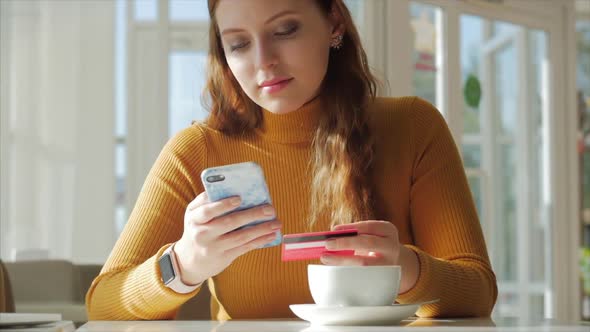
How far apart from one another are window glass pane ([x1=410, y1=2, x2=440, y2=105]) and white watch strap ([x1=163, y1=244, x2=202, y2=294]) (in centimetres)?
297

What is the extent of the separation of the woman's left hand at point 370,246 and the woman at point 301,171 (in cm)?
9

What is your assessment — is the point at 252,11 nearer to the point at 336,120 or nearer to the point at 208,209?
the point at 336,120

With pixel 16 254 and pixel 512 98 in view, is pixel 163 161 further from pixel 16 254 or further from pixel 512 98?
pixel 512 98

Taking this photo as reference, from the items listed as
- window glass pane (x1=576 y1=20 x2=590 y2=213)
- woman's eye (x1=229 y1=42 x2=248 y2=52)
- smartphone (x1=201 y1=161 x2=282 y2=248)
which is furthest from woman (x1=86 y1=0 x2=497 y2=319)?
window glass pane (x1=576 y1=20 x2=590 y2=213)

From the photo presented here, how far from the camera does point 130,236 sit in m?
1.50

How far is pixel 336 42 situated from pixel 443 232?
540 millimetres

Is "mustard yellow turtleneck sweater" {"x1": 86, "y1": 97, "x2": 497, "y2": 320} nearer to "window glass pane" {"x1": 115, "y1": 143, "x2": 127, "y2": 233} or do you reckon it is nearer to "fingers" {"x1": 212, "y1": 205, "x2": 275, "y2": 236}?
"fingers" {"x1": 212, "y1": 205, "x2": 275, "y2": 236}

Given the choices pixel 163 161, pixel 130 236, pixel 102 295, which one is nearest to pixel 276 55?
pixel 163 161

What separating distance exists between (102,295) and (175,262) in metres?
0.22

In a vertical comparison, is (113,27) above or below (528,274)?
above

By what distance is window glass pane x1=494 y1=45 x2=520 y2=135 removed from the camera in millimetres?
4637

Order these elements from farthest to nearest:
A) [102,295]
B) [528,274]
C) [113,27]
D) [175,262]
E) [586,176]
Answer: [586,176], [528,274], [113,27], [102,295], [175,262]

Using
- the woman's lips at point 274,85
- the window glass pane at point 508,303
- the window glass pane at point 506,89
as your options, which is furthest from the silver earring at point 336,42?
the window glass pane at point 508,303

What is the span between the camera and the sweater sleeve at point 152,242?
131 centimetres
